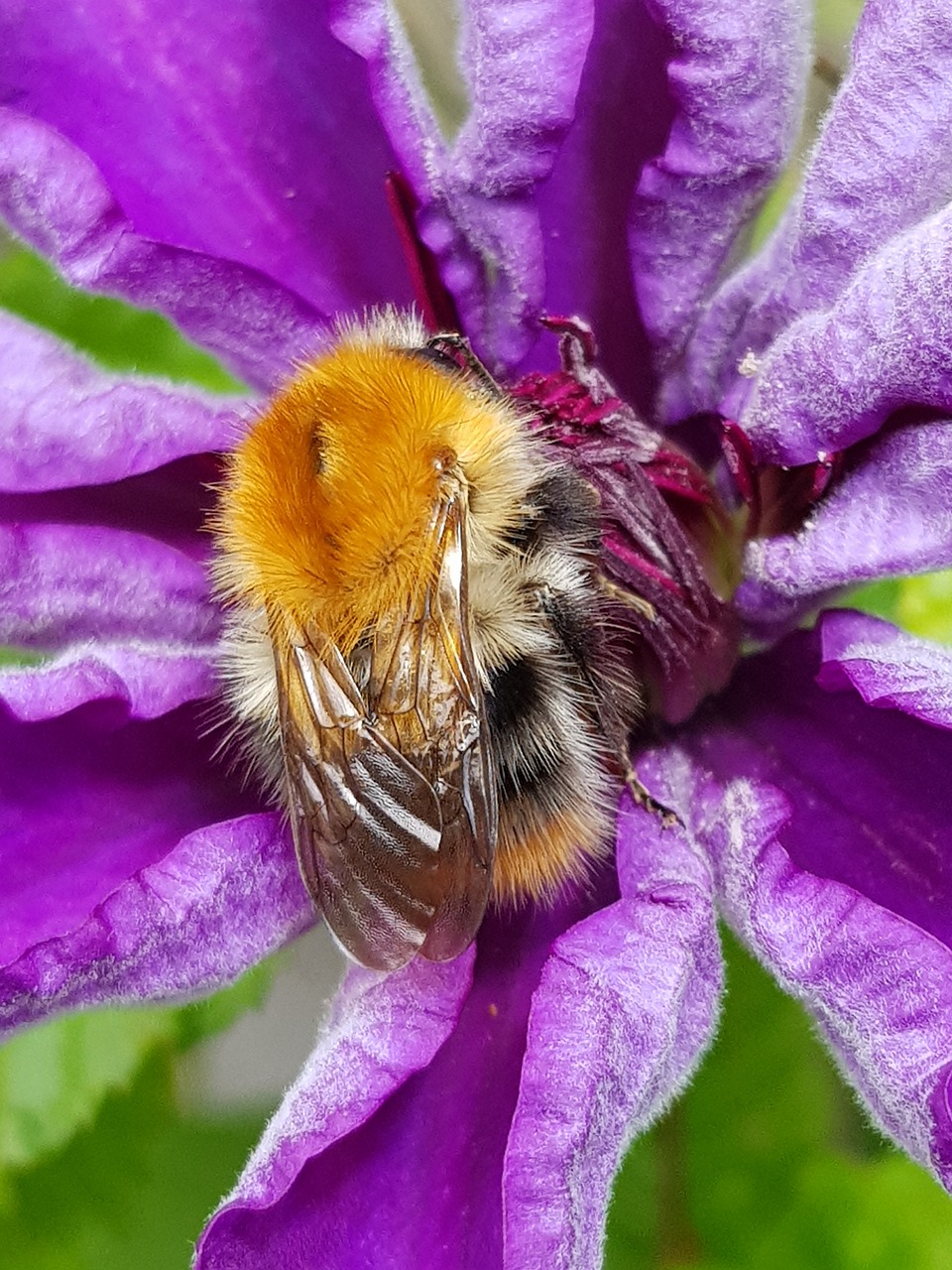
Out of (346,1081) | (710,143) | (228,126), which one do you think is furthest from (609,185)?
(346,1081)

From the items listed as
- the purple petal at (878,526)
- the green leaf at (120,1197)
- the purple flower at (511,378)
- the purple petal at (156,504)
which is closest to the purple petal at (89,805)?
the purple flower at (511,378)

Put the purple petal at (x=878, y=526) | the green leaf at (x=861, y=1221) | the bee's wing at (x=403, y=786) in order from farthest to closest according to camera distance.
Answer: the green leaf at (x=861, y=1221) → the purple petal at (x=878, y=526) → the bee's wing at (x=403, y=786)

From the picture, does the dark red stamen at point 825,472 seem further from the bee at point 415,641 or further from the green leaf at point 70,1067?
the green leaf at point 70,1067

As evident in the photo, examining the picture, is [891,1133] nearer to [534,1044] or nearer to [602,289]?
[534,1044]

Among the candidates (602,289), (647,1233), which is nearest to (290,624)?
(602,289)

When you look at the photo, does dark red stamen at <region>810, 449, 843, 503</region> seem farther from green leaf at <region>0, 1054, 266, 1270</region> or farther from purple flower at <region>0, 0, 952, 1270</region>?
green leaf at <region>0, 1054, 266, 1270</region>

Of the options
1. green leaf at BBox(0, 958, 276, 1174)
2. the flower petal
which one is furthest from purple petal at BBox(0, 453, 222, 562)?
green leaf at BBox(0, 958, 276, 1174)
